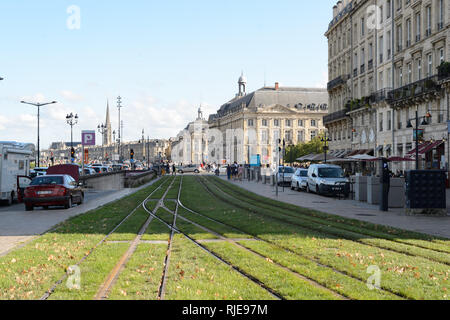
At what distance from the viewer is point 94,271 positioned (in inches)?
348

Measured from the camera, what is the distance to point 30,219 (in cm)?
1964

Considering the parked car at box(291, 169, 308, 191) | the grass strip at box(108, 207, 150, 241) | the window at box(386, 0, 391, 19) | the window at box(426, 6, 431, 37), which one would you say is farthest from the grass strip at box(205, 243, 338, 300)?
the window at box(386, 0, 391, 19)

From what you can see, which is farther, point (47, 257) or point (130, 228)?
point (130, 228)

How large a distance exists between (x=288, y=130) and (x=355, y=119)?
299 ft

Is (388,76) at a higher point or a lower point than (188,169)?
higher

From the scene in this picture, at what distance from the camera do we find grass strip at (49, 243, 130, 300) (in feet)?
23.5

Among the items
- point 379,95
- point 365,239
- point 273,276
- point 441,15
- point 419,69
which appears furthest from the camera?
point 379,95

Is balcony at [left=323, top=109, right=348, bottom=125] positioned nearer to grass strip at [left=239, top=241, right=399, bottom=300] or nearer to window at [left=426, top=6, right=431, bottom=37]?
window at [left=426, top=6, right=431, bottom=37]

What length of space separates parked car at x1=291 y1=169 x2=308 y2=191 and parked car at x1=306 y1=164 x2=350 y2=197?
1.83m

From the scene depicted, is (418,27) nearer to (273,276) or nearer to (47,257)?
(47,257)

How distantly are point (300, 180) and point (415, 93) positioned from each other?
11626 mm

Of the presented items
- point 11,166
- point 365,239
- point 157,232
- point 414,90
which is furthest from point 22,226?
point 414,90

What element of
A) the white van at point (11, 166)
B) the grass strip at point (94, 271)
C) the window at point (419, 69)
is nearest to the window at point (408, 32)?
the window at point (419, 69)

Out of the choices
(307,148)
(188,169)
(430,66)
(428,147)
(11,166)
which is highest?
(430,66)
